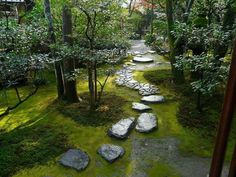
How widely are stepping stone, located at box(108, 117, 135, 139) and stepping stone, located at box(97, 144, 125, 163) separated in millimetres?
383

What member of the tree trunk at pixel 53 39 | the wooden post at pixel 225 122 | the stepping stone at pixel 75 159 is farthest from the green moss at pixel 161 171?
the tree trunk at pixel 53 39

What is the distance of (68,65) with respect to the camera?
7234 mm

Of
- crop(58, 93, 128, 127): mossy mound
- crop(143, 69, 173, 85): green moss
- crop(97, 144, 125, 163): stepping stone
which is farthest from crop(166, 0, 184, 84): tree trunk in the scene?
crop(97, 144, 125, 163): stepping stone

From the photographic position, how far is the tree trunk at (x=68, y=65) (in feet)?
22.2

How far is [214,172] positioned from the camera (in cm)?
148

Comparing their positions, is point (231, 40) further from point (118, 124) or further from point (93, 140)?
point (93, 140)

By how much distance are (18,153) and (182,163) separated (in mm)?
3451

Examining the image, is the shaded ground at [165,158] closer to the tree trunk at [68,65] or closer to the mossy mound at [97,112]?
the mossy mound at [97,112]

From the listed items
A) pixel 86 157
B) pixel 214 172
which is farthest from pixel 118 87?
pixel 214 172

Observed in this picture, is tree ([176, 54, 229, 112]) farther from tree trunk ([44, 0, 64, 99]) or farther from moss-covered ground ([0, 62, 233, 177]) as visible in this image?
tree trunk ([44, 0, 64, 99])

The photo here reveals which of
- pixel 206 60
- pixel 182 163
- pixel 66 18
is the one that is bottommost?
pixel 182 163

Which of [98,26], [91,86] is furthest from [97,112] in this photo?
[98,26]

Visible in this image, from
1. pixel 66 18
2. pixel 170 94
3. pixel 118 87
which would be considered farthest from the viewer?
pixel 118 87

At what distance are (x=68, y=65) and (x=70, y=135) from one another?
222 cm
